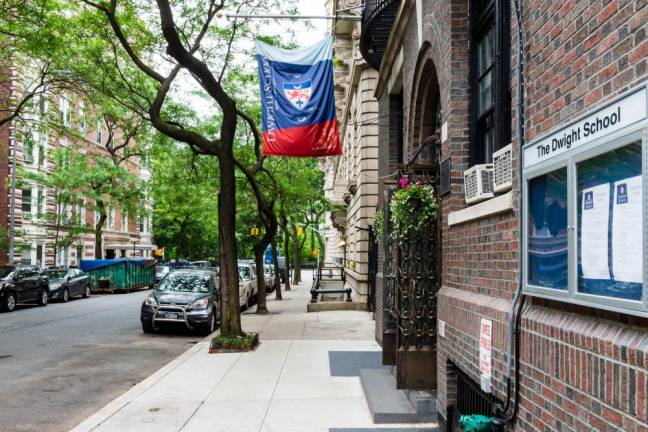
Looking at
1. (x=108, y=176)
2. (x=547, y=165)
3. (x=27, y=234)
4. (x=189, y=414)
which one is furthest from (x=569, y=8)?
(x=27, y=234)

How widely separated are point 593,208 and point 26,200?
39574 millimetres

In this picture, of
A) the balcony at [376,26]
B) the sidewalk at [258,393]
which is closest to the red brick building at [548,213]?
the sidewalk at [258,393]

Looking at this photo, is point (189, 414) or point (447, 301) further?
point (189, 414)

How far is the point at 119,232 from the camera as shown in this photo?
54625 mm

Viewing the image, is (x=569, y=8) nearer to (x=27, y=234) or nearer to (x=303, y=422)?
(x=303, y=422)

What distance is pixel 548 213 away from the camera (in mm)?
Result: 3713

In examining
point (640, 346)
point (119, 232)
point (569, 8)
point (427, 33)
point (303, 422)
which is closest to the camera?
point (640, 346)

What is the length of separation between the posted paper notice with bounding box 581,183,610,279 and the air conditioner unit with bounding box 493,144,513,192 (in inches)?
60.6

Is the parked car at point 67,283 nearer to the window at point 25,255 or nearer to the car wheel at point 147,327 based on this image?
the window at point 25,255

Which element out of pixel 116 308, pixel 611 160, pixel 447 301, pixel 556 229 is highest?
pixel 611 160

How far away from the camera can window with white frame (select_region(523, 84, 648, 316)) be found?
2643 mm

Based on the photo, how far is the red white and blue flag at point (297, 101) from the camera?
11.2 meters

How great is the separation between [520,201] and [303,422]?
4.24 meters

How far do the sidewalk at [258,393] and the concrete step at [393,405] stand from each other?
0.44ft
